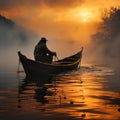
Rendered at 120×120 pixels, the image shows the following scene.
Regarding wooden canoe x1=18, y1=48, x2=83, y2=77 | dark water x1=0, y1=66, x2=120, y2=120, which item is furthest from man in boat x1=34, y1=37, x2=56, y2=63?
dark water x1=0, y1=66, x2=120, y2=120

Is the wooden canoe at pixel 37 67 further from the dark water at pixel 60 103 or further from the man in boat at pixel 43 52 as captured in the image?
the dark water at pixel 60 103

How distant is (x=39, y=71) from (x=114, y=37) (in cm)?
5623

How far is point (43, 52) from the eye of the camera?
41562 millimetres

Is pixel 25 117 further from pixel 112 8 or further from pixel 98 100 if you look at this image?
pixel 112 8

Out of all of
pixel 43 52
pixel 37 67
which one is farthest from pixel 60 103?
pixel 43 52

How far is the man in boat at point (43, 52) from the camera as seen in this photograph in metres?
41.3

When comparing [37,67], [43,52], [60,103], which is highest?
[43,52]

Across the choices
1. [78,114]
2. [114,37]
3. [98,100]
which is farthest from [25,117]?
[114,37]

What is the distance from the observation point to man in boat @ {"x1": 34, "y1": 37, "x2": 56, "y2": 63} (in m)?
41.3

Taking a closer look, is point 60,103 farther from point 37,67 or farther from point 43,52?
point 43,52

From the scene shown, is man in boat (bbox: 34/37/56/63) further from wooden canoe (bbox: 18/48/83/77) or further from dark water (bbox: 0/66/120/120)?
dark water (bbox: 0/66/120/120)

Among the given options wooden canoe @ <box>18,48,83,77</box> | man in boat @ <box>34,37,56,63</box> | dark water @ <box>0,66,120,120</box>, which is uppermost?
man in boat @ <box>34,37,56,63</box>

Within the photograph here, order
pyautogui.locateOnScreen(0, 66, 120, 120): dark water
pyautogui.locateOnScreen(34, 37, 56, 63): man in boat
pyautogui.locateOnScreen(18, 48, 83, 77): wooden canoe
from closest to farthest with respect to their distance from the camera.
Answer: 1. pyautogui.locateOnScreen(0, 66, 120, 120): dark water
2. pyautogui.locateOnScreen(18, 48, 83, 77): wooden canoe
3. pyautogui.locateOnScreen(34, 37, 56, 63): man in boat

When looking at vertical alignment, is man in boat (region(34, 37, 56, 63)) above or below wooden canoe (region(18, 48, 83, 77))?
above
